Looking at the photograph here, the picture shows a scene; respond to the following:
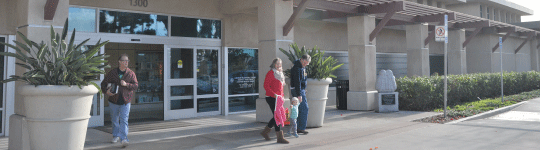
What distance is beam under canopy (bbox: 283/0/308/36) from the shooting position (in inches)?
380

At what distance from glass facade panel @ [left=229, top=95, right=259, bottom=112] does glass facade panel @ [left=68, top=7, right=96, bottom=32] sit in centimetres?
428

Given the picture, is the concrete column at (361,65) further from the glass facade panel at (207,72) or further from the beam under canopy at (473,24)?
the beam under canopy at (473,24)

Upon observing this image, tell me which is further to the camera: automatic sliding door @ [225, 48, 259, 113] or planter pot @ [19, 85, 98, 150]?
automatic sliding door @ [225, 48, 259, 113]

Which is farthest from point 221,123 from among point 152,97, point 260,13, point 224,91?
point 152,97

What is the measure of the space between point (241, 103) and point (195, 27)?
8.58 feet

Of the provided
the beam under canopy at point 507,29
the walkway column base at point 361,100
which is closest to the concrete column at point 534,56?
the beam under canopy at point 507,29

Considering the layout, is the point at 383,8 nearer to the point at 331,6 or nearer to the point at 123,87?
the point at 331,6

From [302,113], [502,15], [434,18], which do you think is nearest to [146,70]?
[302,113]

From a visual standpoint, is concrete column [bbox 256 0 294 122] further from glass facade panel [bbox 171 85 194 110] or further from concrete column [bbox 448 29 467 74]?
concrete column [bbox 448 29 467 74]

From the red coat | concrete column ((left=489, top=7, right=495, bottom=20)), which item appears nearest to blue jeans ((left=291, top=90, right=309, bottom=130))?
the red coat

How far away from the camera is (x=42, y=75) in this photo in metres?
5.42

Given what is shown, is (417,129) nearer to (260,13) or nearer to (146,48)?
(260,13)

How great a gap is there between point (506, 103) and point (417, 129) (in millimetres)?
6622

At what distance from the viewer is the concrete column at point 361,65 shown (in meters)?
12.9
